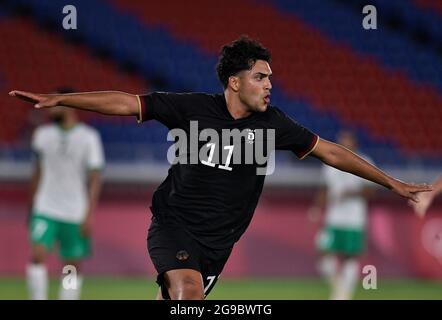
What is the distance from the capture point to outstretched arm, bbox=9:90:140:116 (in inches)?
248

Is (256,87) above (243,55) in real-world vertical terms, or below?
below

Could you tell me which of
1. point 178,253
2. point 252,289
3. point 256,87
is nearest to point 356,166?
point 256,87

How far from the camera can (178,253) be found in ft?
22.1

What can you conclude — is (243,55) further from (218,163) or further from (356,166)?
(356,166)

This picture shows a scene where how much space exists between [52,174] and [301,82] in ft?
29.4

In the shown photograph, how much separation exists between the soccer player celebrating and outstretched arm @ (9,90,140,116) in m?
0.04

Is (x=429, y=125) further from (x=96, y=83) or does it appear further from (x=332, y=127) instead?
(x=96, y=83)

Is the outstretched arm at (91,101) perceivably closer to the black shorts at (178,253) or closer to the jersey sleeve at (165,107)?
the jersey sleeve at (165,107)

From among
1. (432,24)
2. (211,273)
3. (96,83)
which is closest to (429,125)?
(432,24)

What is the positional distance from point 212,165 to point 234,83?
62 centimetres

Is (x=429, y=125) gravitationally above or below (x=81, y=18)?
below

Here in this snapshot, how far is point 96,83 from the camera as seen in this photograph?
17953 millimetres

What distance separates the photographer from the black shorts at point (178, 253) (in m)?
6.71

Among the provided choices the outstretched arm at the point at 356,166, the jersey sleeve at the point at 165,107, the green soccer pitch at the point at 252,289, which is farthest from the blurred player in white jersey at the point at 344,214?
the jersey sleeve at the point at 165,107
